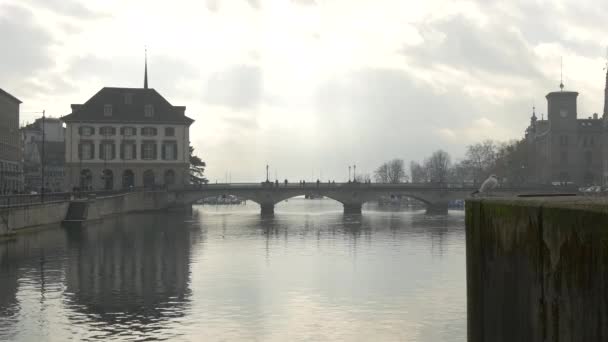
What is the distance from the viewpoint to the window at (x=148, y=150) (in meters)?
104

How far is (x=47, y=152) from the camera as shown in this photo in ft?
537

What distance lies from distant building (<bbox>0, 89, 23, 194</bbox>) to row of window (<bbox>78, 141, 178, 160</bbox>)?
10222mm

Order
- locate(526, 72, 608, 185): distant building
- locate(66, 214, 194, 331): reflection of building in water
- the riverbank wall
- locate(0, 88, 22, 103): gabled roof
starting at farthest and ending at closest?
locate(526, 72, 608, 185): distant building, locate(0, 88, 22, 103): gabled roof, the riverbank wall, locate(66, 214, 194, 331): reflection of building in water

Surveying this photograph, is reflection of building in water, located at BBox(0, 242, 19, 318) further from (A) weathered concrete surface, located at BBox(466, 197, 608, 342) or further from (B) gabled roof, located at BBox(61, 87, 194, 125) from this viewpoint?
(B) gabled roof, located at BBox(61, 87, 194, 125)

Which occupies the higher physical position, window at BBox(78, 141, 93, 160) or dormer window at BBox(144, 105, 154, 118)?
dormer window at BBox(144, 105, 154, 118)

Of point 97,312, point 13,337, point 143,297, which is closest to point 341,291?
point 143,297

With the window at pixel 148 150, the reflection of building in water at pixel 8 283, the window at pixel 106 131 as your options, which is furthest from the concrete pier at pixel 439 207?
the reflection of building in water at pixel 8 283

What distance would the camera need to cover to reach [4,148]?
339 ft

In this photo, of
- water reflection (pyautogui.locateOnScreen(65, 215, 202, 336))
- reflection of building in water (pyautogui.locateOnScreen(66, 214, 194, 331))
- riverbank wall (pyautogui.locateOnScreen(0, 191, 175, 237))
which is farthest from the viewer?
riverbank wall (pyautogui.locateOnScreen(0, 191, 175, 237))

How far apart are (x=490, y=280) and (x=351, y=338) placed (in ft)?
31.6

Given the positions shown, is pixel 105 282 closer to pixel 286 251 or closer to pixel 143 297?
pixel 143 297

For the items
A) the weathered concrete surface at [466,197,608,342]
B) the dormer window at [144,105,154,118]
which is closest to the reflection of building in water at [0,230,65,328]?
the weathered concrete surface at [466,197,608,342]

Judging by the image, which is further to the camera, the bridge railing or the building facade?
the building facade

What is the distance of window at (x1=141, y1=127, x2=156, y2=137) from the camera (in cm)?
10406
